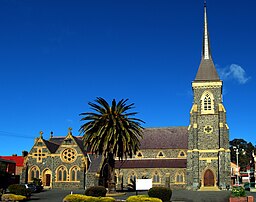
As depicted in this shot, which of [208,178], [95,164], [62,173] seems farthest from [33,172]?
[208,178]

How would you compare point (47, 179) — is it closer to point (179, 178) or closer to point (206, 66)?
point (179, 178)

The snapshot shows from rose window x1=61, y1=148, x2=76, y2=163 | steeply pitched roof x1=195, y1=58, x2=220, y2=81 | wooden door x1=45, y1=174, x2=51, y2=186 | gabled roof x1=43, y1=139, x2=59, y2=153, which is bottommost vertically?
wooden door x1=45, y1=174, x2=51, y2=186

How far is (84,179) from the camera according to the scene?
62.6 meters

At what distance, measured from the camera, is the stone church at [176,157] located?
58.0 meters

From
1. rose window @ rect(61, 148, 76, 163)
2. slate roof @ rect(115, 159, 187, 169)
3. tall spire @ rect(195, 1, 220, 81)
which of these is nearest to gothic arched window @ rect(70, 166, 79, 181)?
rose window @ rect(61, 148, 76, 163)

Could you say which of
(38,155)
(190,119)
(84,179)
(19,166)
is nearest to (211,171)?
(190,119)

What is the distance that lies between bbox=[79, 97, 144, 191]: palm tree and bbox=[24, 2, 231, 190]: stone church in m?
12.4

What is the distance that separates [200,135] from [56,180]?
2627cm

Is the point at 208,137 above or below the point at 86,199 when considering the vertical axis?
above

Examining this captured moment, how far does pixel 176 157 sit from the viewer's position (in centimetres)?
6731

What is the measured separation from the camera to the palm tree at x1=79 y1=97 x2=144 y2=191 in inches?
1710

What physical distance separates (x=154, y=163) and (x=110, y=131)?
2504cm

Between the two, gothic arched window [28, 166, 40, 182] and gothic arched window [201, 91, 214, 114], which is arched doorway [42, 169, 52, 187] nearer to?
gothic arched window [28, 166, 40, 182]

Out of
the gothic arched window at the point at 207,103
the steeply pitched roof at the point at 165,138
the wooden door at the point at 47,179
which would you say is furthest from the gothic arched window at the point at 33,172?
the gothic arched window at the point at 207,103
